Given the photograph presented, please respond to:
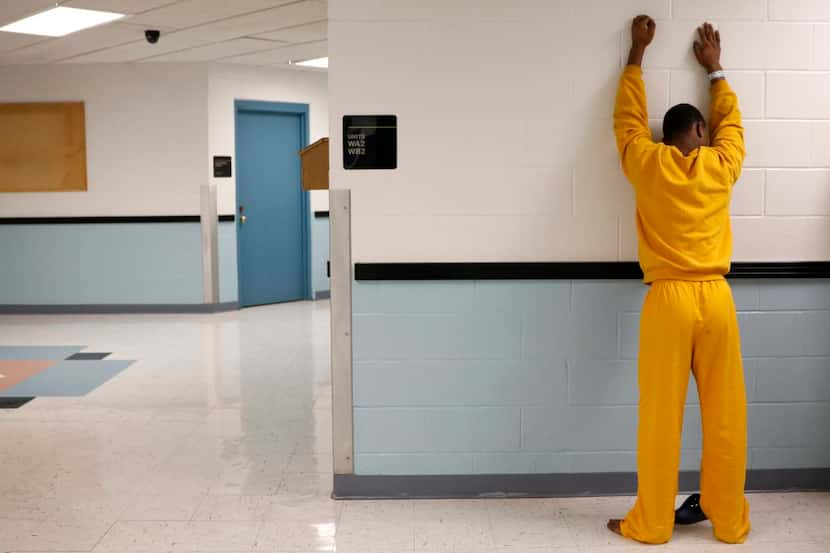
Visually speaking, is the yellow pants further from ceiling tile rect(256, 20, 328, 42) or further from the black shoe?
ceiling tile rect(256, 20, 328, 42)

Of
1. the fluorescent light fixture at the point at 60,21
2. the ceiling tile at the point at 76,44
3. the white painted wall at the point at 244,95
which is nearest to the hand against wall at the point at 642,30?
the fluorescent light fixture at the point at 60,21

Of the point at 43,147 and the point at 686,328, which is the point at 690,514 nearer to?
the point at 686,328

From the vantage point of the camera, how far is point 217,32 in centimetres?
728

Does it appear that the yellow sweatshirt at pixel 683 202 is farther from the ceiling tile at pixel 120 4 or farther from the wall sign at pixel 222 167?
the wall sign at pixel 222 167

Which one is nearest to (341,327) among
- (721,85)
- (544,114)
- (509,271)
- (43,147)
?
(509,271)

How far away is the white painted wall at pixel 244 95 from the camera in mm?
8922

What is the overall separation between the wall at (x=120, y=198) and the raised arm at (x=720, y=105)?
20.4 ft

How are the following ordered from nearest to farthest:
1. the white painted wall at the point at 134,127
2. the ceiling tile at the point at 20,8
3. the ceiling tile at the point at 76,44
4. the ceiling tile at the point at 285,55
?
the ceiling tile at the point at 20,8, the ceiling tile at the point at 76,44, the ceiling tile at the point at 285,55, the white painted wall at the point at 134,127

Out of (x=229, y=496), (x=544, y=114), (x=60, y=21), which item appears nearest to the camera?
(x=544, y=114)

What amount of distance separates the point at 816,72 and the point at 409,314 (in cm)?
190

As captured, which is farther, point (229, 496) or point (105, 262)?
point (105, 262)

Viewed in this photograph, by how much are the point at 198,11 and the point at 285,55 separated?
81.3 inches

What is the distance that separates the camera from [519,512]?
11.8ft

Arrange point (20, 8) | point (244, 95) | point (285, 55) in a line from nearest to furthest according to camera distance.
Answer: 1. point (20, 8)
2. point (285, 55)
3. point (244, 95)
